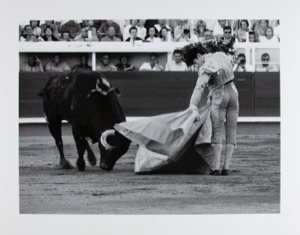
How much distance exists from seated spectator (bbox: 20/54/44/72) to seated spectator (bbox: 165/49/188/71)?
120cm

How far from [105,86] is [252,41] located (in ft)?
4.72

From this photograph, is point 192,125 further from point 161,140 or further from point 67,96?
point 67,96

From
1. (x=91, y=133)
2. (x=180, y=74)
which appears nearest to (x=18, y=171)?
(x=91, y=133)

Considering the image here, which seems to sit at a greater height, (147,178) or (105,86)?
(105,86)

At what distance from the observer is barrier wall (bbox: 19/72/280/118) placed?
7.56 meters

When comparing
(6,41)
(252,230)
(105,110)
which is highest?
(6,41)

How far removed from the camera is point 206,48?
24.5 ft

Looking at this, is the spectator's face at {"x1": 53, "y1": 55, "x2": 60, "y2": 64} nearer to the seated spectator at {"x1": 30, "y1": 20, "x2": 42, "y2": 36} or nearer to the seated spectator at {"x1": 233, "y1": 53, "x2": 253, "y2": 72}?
the seated spectator at {"x1": 30, "y1": 20, "x2": 42, "y2": 36}

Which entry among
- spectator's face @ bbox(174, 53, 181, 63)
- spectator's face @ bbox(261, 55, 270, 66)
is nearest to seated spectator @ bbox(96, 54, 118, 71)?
spectator's face @ bbox(174, 53, 181, 63)

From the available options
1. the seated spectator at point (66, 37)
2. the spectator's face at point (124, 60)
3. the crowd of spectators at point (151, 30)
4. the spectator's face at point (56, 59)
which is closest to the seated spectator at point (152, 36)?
the crowd of spectators at point (151, 30)

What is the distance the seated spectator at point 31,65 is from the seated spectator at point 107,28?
24.4 inches

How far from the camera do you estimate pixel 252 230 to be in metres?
6.93
